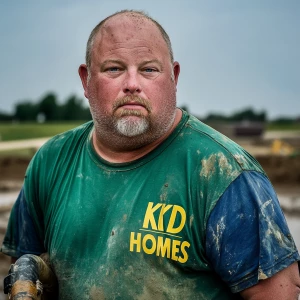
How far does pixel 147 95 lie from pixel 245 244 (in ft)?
2.71

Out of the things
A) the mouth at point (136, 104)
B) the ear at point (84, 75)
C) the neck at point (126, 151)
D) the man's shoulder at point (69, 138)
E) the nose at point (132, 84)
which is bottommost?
the neck at point (126, 151)

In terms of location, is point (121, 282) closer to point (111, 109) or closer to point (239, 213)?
point (239, 213)

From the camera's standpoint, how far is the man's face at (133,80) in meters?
2.95

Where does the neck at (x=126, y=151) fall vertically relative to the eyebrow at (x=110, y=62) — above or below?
below

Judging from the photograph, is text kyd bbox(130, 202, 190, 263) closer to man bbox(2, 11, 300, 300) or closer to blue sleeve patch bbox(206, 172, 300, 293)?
man bbox(2, 11, 300, 300)

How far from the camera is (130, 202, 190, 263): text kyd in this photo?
2.78 meters

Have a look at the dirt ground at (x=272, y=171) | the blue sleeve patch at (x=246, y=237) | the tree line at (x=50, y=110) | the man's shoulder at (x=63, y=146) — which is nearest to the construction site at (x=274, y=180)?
the dirt ground at (x=272, y=171)

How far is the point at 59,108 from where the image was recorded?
48156mm

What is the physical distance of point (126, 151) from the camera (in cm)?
310

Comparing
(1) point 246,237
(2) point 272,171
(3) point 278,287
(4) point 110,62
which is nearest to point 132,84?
(4) point 110,62

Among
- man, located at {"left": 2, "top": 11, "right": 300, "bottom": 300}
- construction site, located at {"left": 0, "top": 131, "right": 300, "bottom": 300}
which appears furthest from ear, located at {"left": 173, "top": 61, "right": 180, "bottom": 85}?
construction site, located at {"left": 0, "top": 131, "right": 300, "bottom": 300}

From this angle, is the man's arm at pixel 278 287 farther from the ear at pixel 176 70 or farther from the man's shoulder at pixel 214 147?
the ear at pixel 176 70

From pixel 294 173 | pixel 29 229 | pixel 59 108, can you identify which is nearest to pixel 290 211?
pixel 294 173

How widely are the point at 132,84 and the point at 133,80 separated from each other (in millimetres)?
24
